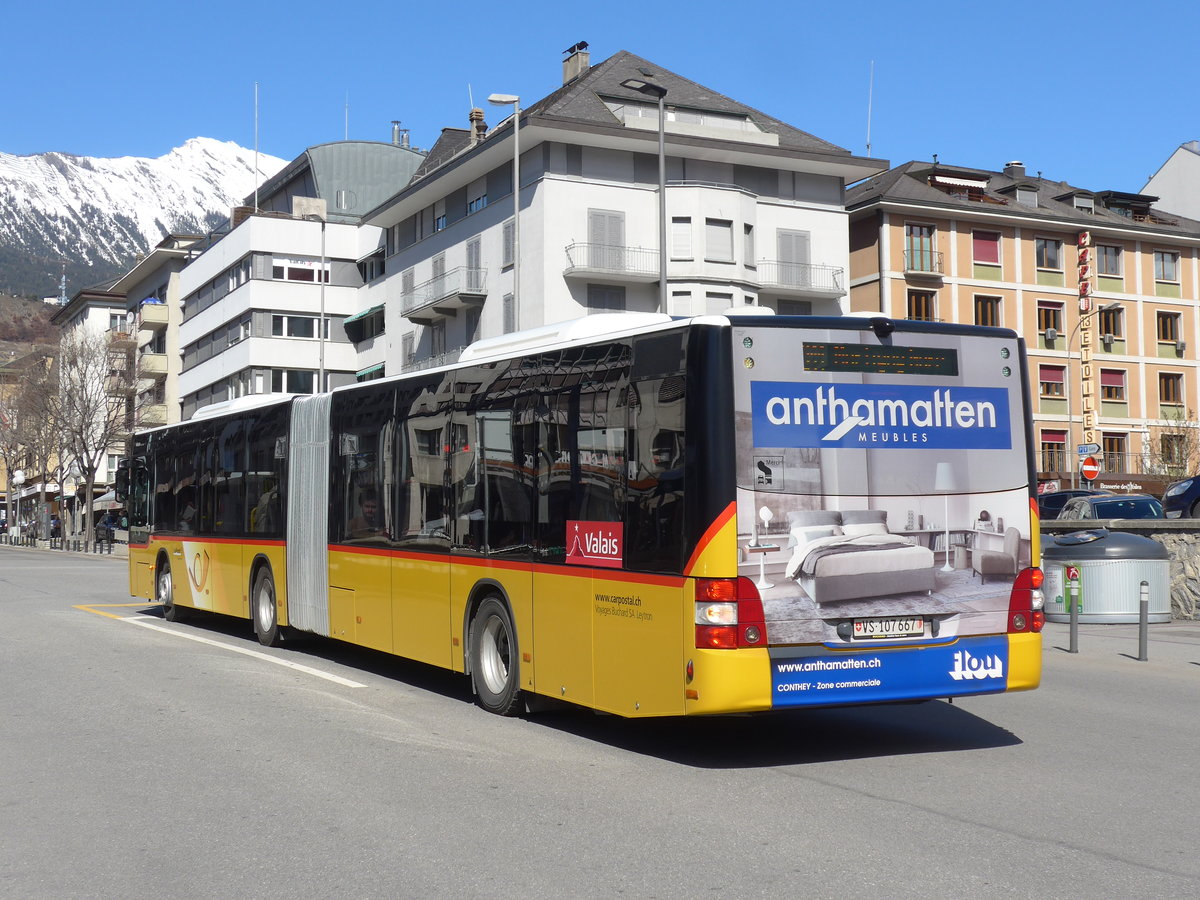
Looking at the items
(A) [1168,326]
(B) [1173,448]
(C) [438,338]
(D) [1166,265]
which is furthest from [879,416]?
(D) [1166,265]

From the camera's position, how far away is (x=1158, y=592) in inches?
781

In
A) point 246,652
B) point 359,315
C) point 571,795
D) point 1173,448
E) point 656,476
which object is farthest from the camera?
point 359,315

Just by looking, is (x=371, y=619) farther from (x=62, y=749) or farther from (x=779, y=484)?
(x=779, y=484)

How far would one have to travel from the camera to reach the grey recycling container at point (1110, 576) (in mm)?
19562

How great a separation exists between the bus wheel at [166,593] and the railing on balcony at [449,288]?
1284 inches

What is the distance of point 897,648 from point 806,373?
5.88 feet

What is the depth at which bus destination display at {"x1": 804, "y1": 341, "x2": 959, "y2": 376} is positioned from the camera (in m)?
8.53

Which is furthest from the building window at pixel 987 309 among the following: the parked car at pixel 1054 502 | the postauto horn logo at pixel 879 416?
the postauto horn logo at pixel 879 416

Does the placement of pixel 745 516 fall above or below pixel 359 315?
below

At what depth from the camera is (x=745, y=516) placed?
8.10m

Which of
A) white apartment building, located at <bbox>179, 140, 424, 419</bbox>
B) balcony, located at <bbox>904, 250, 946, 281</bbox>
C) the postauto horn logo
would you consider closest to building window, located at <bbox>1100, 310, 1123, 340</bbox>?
balcony, located at <bbox>904, 250, 946, 281</bbox>

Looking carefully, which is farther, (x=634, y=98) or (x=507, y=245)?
(x=634, y=98)

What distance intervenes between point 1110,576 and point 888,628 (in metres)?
12.3

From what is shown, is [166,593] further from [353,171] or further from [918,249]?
[353,171]
